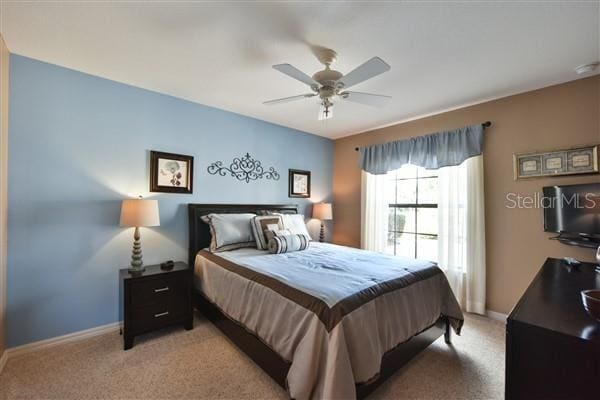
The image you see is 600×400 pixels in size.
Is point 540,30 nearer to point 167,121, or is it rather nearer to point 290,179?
point 290,179

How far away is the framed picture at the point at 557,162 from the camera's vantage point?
2377 mm

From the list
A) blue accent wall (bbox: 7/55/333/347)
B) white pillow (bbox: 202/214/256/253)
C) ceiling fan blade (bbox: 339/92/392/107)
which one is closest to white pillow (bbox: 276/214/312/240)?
white pillow (bbox: 202/214/256/253)

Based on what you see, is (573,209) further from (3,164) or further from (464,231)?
(3,164)

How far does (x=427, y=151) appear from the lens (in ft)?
11.4

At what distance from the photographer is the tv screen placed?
2.28 m

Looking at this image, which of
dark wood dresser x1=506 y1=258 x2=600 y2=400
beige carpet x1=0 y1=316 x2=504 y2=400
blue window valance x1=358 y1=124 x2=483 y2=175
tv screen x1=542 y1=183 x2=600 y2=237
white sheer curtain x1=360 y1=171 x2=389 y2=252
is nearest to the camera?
dark wood dresser x1=506 y1=258 x2=600 y2=400

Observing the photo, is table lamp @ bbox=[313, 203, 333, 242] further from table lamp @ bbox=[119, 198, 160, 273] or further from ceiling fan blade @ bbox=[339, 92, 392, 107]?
table lamp @ bbox=[119, 198, 160, 273]

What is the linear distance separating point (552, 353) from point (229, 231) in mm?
2705

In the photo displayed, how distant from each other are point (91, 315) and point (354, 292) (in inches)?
103

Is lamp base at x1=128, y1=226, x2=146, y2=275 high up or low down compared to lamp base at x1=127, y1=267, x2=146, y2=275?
up

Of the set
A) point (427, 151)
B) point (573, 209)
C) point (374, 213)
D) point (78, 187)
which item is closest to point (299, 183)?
point (374, 213)

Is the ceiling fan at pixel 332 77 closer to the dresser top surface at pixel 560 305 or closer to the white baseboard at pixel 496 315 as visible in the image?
the dresser top surface at pixel 560 305

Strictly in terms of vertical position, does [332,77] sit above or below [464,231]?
above

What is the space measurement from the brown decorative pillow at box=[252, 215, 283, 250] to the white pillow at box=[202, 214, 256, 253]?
0.29 ft
